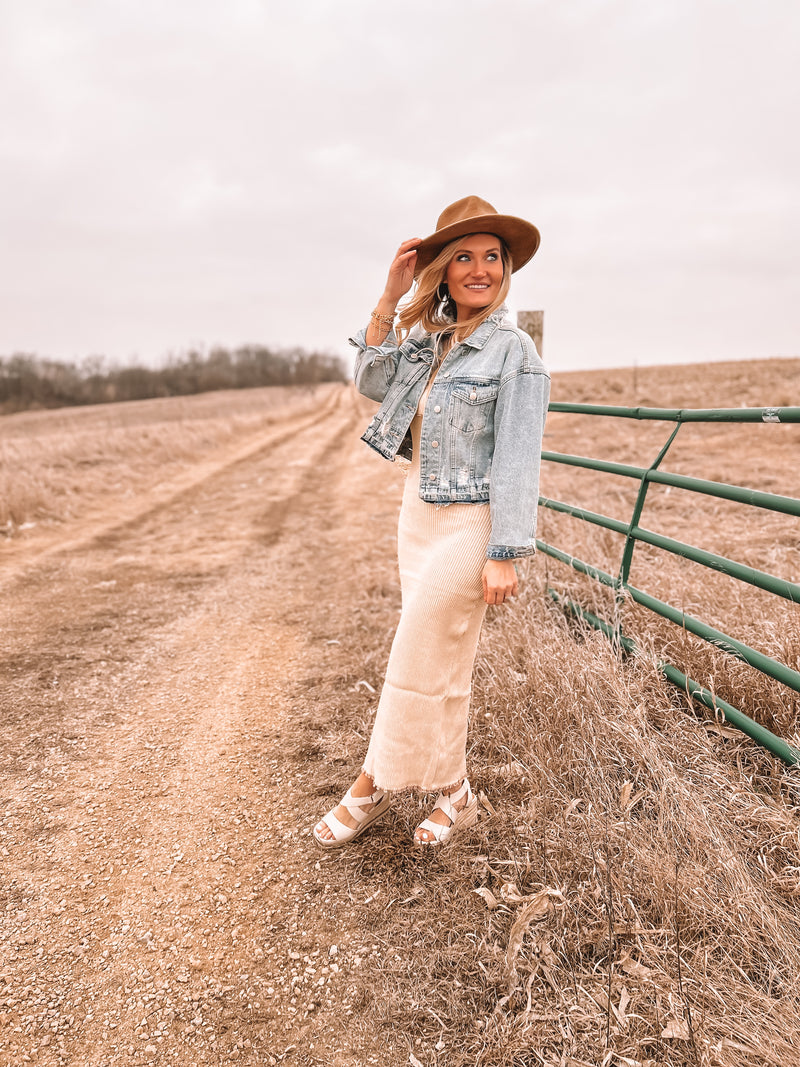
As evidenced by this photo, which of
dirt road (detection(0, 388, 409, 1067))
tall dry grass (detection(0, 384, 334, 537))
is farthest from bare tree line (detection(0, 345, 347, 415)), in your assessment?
dirt road (detection(0, 388, 409, 1067))

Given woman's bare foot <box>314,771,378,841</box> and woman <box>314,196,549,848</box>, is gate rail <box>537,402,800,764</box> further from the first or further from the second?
woman's bare foot <box>314,771,378,841</box>

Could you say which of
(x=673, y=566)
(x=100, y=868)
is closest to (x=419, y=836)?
(x=100, y=868)

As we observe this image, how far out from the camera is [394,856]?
220 centimetres

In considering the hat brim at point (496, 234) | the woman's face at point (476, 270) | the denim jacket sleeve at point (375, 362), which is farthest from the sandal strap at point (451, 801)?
the hat brim at point (496, 234)

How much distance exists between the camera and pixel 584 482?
7883 mm

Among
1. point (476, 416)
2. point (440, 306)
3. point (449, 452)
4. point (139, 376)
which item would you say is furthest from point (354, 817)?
point (139, 376)

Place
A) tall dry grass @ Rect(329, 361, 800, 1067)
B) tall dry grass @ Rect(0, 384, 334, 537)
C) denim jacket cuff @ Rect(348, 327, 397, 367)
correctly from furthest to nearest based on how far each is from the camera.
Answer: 1. tall dry grass @ Rect(0, 384, 334, 537)
2. denim jacket cuff @ Rect(348, 327, 397, 367)
3. tall dry grass @ Rect(329, 361, 800, 1067)

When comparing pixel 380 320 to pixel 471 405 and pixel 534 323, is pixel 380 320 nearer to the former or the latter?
pixel 471 405

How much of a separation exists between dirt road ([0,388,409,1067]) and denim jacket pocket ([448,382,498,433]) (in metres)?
1.61

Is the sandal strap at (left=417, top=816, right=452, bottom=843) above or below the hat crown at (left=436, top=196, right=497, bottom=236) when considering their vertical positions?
below

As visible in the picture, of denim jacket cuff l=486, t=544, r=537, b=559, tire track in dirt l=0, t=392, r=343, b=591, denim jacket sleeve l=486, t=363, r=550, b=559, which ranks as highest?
denim jacket sleeve l=486, t=363, r=550, b=559

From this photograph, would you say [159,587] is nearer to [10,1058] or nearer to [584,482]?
[10,1058]

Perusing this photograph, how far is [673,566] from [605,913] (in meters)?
2.41

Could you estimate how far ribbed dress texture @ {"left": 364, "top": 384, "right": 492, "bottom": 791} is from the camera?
1.98 metres
